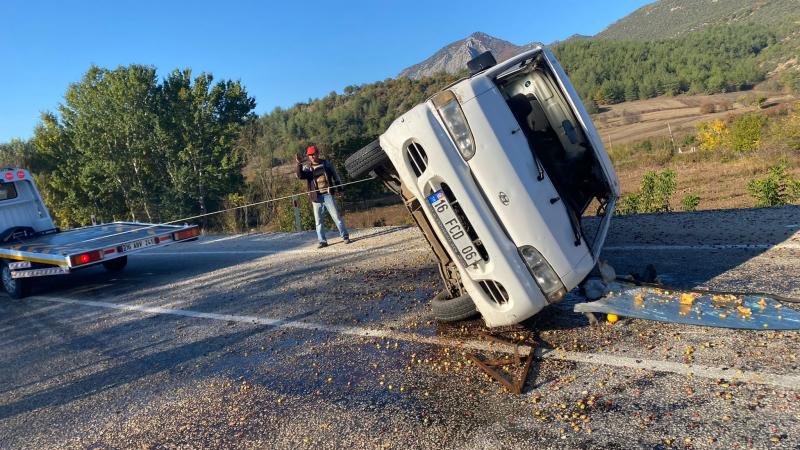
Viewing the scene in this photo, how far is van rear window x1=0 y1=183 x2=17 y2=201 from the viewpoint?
10.8m

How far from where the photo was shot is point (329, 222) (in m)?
16.5

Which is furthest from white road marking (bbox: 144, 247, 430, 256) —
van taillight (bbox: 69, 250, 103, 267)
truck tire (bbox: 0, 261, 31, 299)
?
truck tire (bbox: 0, 261, 31, 299)

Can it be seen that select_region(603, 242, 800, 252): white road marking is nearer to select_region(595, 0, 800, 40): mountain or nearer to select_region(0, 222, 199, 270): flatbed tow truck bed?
select_region(0, 222, 199, 270): flatbed tow truck bed

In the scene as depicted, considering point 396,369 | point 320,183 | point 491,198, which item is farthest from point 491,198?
point 320,183

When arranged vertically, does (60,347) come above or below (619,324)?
above

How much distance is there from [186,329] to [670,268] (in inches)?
212

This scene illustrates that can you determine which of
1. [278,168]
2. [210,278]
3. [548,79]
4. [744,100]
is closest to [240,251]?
[210,278]

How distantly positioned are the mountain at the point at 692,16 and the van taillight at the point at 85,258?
109 m

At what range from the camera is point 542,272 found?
12.4 ft

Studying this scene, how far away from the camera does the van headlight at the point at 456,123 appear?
3.79 meters

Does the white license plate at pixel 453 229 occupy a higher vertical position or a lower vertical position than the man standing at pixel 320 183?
lower

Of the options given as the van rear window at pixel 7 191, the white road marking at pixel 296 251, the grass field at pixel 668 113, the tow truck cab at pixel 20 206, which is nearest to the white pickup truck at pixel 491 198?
the white road marking at pixel 296 251

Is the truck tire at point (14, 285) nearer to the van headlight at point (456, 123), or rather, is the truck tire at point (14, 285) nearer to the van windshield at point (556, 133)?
the van headlight at point (456, 123)

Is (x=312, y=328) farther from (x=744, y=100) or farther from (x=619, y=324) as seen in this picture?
(x=744, y=100)
